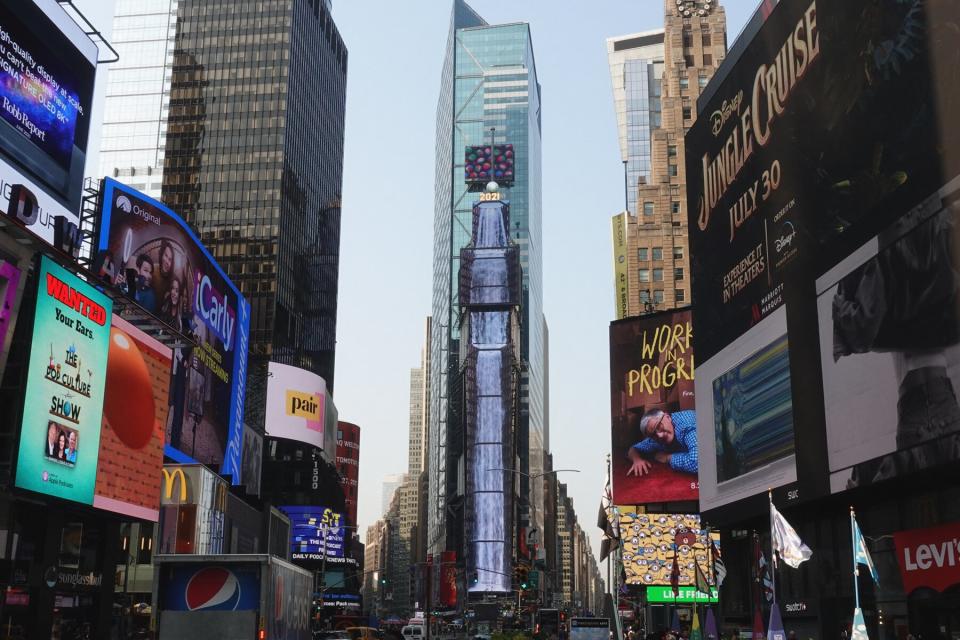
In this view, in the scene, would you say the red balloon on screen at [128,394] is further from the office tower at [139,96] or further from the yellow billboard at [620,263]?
the office tower at [139,96]

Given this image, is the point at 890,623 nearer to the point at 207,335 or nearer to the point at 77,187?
the point at 77,187

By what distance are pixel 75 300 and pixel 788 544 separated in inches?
992

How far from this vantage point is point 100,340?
3891 cm

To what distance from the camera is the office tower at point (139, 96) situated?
164m

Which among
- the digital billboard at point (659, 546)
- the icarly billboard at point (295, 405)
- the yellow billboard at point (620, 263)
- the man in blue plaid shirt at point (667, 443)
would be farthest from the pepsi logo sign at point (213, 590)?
the icarly billboard at point (295, 405)

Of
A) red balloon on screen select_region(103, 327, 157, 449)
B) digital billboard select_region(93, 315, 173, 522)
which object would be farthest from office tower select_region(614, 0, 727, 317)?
red balloon on screen select_region(103, 327, 157, 449)

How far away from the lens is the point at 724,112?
42.6 meters

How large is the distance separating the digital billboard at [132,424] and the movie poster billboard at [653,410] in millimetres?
33014

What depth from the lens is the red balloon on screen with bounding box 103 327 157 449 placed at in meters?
40.8

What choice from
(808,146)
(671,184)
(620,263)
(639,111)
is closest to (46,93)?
(808,146)

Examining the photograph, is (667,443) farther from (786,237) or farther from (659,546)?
(786,237)

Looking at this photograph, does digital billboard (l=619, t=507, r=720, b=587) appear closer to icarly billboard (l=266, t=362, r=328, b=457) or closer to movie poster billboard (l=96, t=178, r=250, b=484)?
movie poster billboard (l=96, t=178, r=250, b=484)

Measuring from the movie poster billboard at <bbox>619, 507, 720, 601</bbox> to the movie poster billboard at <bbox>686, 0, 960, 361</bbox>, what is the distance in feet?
60.2

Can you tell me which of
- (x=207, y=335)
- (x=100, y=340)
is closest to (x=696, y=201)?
(x=100, y=340)
